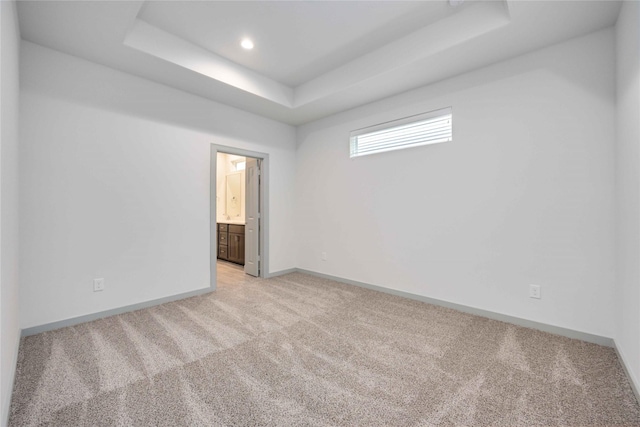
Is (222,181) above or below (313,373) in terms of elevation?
above

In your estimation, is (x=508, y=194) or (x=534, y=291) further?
(x=508, y=194)

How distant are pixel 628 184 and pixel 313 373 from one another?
8.69 feet

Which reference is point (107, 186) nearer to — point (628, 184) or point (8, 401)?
point (8, 401)

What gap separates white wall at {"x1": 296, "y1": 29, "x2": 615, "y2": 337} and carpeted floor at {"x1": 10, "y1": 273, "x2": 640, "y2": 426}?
1.45ft

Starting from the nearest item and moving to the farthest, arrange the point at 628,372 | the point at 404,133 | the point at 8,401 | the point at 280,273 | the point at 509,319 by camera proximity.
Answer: the point at 8,401
the point at 628,372
the point at 509,319
the point at 404,133
the point at 280,273

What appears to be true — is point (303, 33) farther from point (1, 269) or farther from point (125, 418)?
point (125, 418)

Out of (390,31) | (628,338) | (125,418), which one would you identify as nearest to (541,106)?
(390,31)

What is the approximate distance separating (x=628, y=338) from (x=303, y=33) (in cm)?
373

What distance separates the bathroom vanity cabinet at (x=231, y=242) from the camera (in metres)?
5.52

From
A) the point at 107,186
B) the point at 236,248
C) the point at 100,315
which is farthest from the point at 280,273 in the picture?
the point at 107,186

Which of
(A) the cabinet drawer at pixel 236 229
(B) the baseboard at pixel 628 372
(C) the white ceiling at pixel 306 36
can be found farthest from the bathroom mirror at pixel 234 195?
(B) the baseboard at pixel 628 372

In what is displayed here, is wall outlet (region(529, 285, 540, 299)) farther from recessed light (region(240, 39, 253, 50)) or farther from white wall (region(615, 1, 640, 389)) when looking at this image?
recessed light (region(240, 39, 253, 50))

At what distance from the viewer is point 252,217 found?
4.75 meters

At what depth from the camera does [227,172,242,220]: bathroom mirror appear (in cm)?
651
